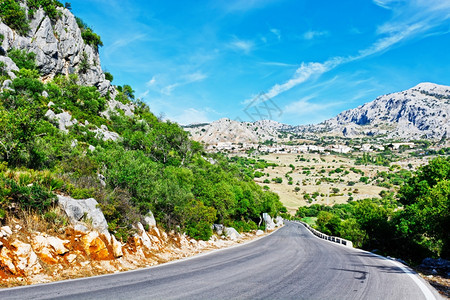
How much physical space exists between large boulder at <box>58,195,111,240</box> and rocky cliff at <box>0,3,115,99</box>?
1663 inches

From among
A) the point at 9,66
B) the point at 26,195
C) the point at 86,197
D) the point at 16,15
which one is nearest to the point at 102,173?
the point at 86,197

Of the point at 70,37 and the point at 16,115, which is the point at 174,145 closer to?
the point at 16,115

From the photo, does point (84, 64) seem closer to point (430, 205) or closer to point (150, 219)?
point (150, 219)

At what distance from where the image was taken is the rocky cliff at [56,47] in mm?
49312

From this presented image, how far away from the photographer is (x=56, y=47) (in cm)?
5647

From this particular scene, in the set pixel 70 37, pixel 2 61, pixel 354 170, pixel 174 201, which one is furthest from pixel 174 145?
pixel 354 170

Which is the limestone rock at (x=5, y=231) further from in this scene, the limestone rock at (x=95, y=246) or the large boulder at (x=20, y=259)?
the limestone rock at (x=95, y=246)

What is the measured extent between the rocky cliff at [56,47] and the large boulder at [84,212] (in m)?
42.2

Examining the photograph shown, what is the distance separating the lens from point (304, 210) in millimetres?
126875

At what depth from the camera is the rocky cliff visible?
49.3 metres

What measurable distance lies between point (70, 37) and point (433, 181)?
77.5 meters

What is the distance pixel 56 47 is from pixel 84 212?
202ft

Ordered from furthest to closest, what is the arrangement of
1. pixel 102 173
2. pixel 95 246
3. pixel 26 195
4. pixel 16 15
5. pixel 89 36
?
pixel 89 36 → pixel 16 15 → pixel 102 173 → pixel 95 246 → pixel 26 195

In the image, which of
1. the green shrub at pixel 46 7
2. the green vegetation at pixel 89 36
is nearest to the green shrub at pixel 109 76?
the green vegetation at pixel 89 36
